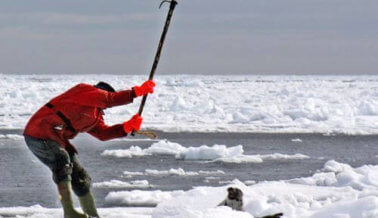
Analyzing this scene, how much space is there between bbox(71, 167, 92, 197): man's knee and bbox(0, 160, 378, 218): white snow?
59cm

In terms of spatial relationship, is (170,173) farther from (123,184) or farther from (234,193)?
(234,193)

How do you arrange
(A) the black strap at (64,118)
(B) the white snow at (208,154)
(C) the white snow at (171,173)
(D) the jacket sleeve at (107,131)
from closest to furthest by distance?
(A) the black strap at (64,118) → (D) the jacket sleeve at (107,131) → (C) the white snow at (171,173) → (B) the white snow at (208,154)

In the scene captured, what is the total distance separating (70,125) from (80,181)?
2.17 ft

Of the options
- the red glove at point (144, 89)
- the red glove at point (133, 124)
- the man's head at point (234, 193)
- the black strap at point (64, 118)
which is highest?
the red glove at point (144, 89)

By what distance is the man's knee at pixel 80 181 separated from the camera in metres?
5.71

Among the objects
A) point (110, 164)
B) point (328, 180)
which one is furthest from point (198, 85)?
point (328, 180)

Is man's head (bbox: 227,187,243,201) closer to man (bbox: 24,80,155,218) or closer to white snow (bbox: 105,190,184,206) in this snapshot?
man (bbox: 24,80,155,218)

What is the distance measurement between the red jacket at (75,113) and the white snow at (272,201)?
920mm

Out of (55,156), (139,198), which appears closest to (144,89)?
(55,156)

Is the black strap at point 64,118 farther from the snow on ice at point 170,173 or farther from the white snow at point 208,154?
the white snow at point 208,154

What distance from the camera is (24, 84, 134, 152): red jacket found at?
509cm

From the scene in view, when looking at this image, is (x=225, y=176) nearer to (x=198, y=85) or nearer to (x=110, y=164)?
(x=110, y=164)

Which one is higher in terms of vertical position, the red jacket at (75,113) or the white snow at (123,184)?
the white snow at (123,184)

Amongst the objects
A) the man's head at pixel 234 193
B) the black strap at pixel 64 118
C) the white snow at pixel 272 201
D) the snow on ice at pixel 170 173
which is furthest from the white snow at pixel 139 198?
the black strap at pixel 64 118
